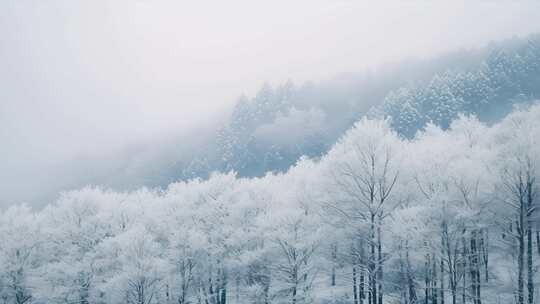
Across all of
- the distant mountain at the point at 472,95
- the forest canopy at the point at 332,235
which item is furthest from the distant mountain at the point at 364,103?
the forest canopy at the point at 332,235

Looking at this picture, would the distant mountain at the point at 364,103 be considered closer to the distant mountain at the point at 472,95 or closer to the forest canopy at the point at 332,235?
the distant mountain at the point at 472,95

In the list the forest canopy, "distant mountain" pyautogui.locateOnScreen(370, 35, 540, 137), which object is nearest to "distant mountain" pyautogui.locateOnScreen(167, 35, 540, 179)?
"distant mountain" pyautogui.locateOnScreen(370, 35, 540, 137)

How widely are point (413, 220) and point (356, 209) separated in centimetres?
444

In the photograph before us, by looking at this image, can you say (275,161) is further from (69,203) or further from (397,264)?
(397,264)

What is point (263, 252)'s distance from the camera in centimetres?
3406

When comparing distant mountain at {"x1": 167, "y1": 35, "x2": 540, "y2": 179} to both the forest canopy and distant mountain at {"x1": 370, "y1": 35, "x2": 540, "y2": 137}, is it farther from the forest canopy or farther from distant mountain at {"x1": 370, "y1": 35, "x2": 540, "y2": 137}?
the forest canopy

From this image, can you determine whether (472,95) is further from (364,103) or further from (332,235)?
(332,235)

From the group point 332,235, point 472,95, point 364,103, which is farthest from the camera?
point 364,103

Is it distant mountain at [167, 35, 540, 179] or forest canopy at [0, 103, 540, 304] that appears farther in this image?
distant mountain at [167, 35, 540, 179]

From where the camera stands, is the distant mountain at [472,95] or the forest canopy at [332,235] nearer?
the forest canopy at [332,235]

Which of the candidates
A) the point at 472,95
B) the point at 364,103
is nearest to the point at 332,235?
the point at 472,95

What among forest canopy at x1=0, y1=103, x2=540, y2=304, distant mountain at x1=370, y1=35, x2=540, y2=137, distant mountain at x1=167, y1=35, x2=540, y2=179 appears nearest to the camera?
forest canopy at x1=0, y1=103, x2=540, y2=304

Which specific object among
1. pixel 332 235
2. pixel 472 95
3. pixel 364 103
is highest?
pixel 364 103

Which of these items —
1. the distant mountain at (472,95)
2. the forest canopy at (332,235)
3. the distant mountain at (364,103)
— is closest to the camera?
the forest canopy at (332,235)
